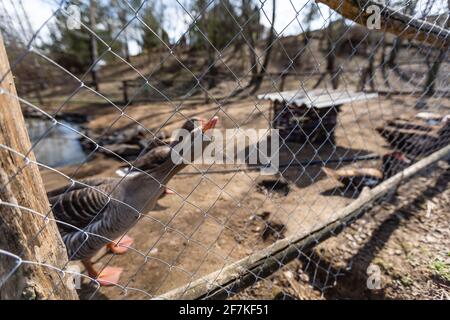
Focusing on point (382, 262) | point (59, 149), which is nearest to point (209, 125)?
point (382, 262)

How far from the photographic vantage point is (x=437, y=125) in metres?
4.94

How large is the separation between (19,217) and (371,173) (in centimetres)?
389

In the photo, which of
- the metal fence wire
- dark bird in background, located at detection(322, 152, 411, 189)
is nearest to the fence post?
the metal fence wire

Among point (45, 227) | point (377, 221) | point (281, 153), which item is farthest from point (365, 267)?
point (281, 153)

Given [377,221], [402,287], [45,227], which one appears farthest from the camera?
[377,221]

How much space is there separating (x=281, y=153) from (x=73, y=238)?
13.3 feet

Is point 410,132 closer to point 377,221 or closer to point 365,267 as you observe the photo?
point 377,221

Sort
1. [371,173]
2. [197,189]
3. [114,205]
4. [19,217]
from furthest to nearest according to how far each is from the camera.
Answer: [197,189] → [371,173] → [114,205] → [19,217]

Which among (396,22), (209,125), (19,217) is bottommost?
(19,217)

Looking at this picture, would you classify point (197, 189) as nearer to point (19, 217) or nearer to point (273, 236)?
point (273, 236)

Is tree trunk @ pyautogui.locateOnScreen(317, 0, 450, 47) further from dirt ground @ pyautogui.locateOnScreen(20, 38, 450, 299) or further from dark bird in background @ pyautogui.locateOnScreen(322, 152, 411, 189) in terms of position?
dark bird in background @ pyautogui.locateOnScreen(322, 152, 411, 189)

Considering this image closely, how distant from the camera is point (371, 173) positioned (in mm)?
3840

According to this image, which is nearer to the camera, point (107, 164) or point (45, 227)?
point (45, 227)

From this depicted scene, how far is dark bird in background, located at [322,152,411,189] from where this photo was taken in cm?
380
